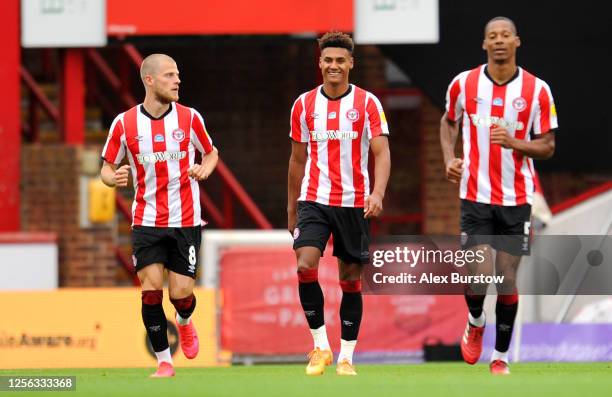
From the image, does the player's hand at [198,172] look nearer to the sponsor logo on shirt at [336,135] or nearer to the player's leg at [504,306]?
the sponsor logo on shirt at [336,135]

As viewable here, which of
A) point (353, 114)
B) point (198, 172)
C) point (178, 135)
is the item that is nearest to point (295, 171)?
point (353, 114)

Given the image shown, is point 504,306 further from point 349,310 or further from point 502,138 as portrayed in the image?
point 502,138

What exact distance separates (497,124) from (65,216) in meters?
8.15

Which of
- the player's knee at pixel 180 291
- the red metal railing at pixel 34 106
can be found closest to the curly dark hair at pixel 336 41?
the player's knee at pixel 180 291

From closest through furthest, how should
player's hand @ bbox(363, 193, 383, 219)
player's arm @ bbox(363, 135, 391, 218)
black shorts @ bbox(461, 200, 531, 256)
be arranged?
player's hand @ bbox(363, 193, 383, 219)
player's arm @ bbox(363, 135, 391, 218)
black shorts @ bbox(461, 200, 531, 256)

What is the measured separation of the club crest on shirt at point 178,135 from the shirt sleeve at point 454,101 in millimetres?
1798

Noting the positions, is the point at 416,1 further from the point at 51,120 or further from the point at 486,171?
the point at 486,171

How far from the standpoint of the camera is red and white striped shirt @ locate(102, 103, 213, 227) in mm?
10781

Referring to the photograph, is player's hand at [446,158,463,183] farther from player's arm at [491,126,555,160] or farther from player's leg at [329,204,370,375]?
player's leg at [329,204,370,375]

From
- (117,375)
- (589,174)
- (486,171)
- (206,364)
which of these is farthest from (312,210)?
(589,174)

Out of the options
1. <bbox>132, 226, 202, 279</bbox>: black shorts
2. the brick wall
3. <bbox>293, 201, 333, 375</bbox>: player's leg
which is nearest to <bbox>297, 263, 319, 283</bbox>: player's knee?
<bbox>293, 201, 333, 375</bbox>: player's leg

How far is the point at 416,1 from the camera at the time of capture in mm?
17219

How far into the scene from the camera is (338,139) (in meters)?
10.6

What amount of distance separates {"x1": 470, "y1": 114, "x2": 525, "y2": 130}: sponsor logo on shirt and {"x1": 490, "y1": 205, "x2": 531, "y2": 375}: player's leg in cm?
56
